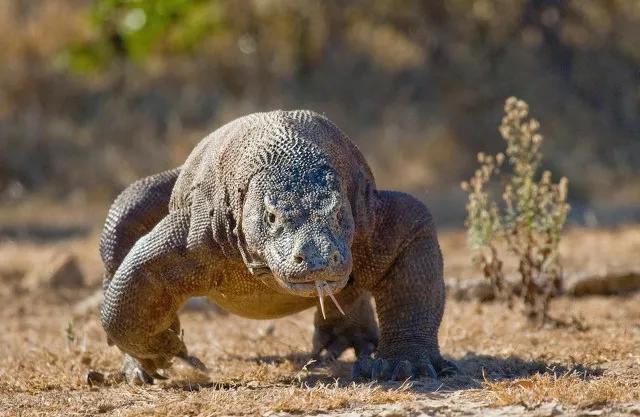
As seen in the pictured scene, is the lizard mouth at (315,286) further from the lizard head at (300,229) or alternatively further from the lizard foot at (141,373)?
the lizard foot at (141,373)

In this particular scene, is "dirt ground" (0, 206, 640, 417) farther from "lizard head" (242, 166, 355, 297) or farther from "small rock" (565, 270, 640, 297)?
"lizard head" (242, 166, 355, 297)

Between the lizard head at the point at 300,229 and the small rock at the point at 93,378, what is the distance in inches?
51.5

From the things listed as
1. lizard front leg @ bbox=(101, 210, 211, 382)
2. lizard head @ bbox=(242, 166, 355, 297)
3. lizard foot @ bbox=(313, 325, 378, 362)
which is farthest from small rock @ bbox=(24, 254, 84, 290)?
lizard head @ bbox=(242, 166, 355, 297)

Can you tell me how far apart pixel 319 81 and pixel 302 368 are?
13.4 m

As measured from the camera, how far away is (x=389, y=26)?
1939cm

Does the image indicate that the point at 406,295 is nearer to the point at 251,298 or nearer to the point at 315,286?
the point at 251,298

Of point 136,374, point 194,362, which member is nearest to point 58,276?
point 136,374

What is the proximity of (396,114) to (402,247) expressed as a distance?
42.3 feet

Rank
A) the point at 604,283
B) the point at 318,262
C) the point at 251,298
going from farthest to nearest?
the point at 604,283 → the point at 251,298 → the point at 318,262

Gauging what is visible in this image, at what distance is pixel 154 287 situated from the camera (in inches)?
207

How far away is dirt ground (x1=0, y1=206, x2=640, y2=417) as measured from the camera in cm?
455

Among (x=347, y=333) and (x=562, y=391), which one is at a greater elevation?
(x=347, y=333)

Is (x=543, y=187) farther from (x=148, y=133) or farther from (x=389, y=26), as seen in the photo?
(x=389, y=26)

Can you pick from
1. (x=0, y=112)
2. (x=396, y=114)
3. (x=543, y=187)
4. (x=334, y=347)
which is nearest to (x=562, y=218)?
(x=543, y=187)
